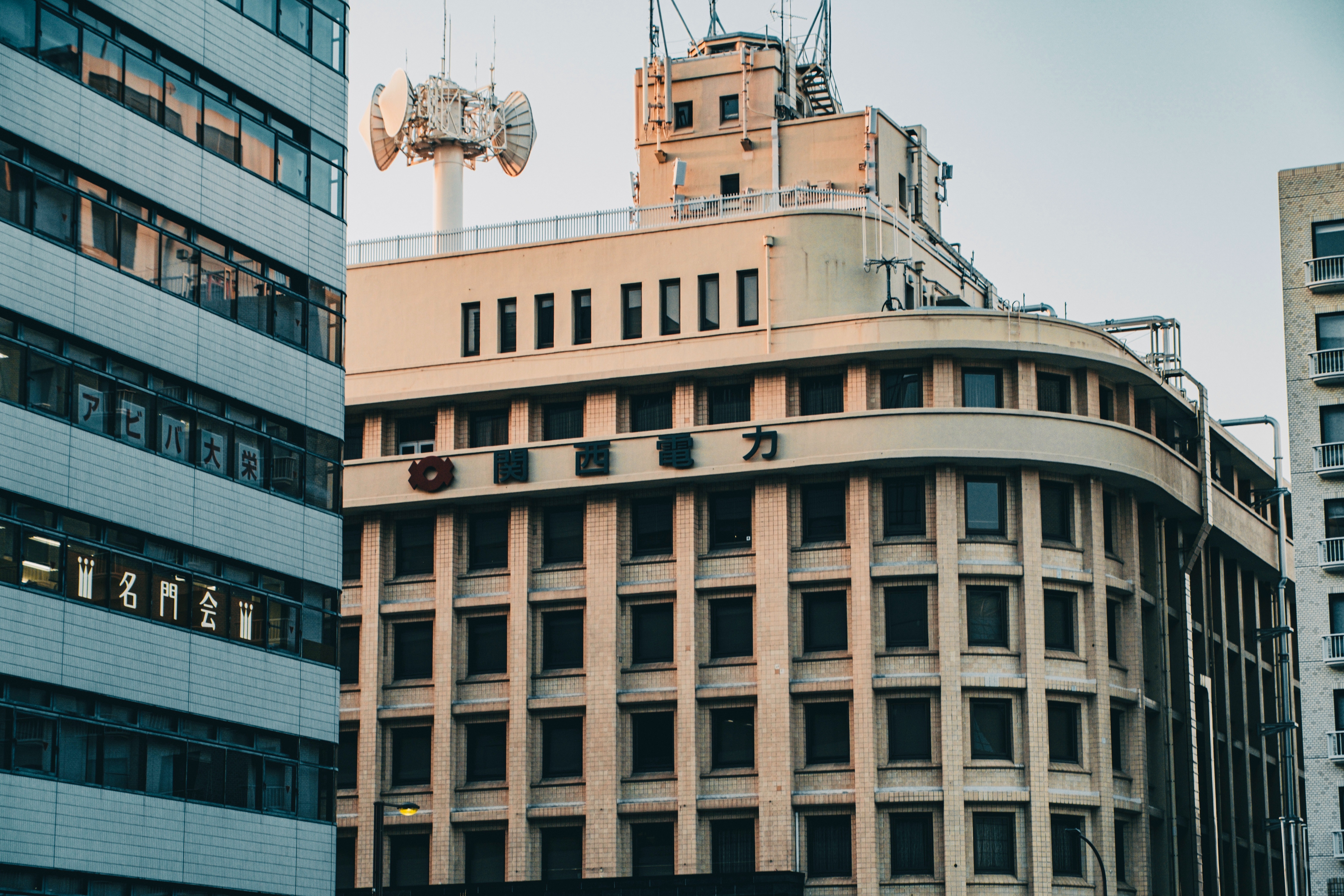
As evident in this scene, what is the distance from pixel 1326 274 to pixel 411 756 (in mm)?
31206

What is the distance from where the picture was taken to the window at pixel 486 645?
61375 mm

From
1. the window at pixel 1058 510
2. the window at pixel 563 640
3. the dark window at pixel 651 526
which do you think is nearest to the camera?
the window at pixel 1058 510

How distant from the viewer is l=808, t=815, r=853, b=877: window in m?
56.3

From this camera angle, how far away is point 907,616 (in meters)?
57.4

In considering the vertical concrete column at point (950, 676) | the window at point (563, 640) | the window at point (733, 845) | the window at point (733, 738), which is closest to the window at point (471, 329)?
the window at point (563, 640)

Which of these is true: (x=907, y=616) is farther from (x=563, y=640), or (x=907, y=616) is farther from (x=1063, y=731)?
(x=563, y=640)

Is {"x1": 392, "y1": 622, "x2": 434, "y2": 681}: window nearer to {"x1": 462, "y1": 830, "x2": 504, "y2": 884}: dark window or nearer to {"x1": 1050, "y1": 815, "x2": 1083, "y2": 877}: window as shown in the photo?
{"x1": 462, "y1": 830, "x2": 504, "y2": 884}: dark window

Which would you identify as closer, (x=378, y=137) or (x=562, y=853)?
(x=562, y=853)

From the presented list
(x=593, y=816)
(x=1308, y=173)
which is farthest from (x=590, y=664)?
(x=1308, y=173)

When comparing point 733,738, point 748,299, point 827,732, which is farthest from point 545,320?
point 827,732

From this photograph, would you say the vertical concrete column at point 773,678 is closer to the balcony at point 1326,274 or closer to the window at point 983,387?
the window at point 983,387

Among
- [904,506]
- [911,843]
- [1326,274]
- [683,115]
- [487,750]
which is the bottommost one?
[911,843]

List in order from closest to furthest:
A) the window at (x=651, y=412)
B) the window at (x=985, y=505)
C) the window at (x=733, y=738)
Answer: the window at (x=985, y=505), the window at (x=733, y=738), the window at (x=651, y=412)

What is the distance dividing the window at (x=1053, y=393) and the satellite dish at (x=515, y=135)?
24.2 m
